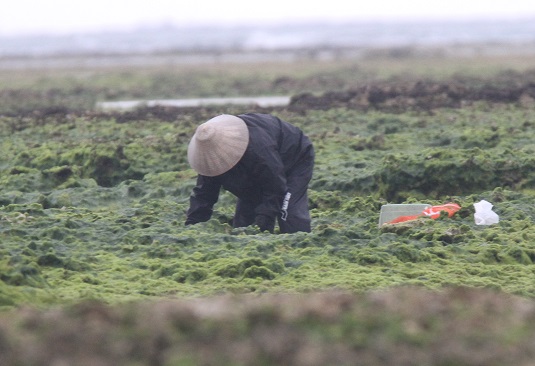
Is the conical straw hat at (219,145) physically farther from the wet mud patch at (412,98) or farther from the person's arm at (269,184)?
the wet mud patch at (412,98)

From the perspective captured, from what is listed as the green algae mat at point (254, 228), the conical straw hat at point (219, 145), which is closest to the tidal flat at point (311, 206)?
the green algae mat at point (254, 228)

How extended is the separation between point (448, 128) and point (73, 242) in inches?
351

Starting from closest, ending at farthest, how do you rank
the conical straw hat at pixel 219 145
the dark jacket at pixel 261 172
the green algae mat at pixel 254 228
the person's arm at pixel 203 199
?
the green algae mat at pixel 254 228 → the conical straw hat at pixel 219 145 → the dark jacket at pixel 261 172 → the person's arm at pixel 203 199

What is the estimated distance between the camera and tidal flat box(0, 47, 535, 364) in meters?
8.10

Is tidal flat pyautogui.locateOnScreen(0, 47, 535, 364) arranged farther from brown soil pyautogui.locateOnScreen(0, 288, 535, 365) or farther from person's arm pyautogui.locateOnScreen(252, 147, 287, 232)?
person's arm pyautogui.locateOnScreen(252, 147, 287, 232)

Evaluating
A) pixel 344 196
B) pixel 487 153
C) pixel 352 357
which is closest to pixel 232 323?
pixel 352 357

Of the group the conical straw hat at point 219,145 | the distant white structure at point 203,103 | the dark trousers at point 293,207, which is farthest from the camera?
the distant white structure at point 203,103

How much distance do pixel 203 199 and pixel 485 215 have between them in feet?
8.73

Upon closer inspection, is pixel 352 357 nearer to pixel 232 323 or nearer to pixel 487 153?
pixel 232 323

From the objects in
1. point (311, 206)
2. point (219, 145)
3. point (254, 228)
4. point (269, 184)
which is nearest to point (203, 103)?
point (311, 206)

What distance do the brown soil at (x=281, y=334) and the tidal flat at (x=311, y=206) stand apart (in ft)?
0.33

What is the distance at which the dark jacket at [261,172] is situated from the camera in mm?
9492

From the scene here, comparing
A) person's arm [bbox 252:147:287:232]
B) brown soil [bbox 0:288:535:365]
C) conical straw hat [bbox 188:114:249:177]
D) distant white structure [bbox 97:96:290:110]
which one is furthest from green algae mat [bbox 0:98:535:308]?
distant white structure [bbox 97:96:290:110]

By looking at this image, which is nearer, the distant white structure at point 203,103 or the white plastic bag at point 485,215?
the white plastic bag at point 485,215
